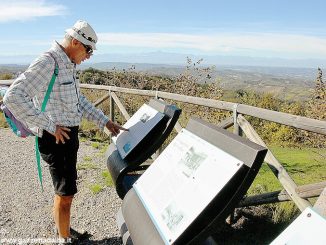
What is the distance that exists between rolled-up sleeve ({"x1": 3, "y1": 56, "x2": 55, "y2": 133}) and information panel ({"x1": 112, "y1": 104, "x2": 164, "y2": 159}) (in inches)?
38.9

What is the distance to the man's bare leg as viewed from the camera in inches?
145

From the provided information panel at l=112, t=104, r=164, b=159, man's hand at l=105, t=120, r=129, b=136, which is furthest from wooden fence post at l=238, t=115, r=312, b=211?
man's hand at l=105, t=120, r=129, b=136

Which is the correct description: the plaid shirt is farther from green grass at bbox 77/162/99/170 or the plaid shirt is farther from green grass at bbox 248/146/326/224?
green grass at bbox 77/162/99/170

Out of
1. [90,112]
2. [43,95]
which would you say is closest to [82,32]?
[43,95]

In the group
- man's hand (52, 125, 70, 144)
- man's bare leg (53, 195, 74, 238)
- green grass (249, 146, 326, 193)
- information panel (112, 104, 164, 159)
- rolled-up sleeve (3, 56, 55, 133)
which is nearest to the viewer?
rolled-up sleeve (3, 56, 55, 133)

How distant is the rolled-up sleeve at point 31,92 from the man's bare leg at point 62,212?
78 cm

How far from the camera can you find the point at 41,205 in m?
5.18

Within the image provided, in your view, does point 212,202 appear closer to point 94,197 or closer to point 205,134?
point 205,134

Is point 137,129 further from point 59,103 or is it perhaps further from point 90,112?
point 59,103

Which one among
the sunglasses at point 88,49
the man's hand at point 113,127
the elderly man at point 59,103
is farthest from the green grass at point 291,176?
the sunglasses at point 88,49

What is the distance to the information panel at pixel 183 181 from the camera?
2.21 metres

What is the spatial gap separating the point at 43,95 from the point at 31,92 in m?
0.20

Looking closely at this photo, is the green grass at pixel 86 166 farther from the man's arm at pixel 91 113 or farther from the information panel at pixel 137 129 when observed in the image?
the man's arm at pixel 91 113

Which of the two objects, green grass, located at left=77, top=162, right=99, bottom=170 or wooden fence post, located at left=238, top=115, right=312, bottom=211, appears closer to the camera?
wooden fence post, located at left=238, top=115, right=312, bottom=211
